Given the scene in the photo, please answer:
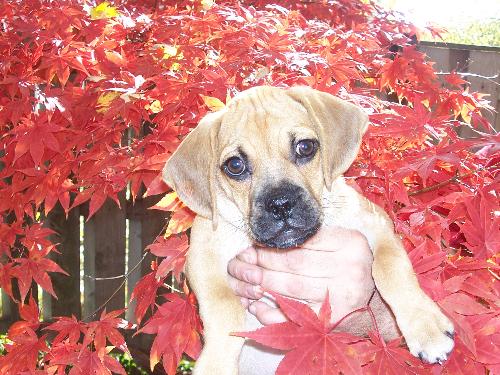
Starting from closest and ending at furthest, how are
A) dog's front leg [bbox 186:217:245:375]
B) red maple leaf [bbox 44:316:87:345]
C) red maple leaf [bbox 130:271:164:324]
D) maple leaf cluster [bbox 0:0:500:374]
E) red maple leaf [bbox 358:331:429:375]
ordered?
red maple leaf [bbox 358:331:429:375]
maple leaf cluster [bbox 0:0:500:374]
dog's front leg [bbox 186:217:245:375]
red maple leaf [bbox 130:271:164:324]
red maple leaf [bbox 44:316:87:345]

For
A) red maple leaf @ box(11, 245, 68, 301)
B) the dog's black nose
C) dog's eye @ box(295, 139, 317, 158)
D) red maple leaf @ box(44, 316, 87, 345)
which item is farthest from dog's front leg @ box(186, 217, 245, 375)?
red maple leaf @ box(11, 245, 68, 301)

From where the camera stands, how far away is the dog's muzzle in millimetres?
2631

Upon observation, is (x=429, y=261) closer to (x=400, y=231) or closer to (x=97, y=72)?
(x=400, y=231)

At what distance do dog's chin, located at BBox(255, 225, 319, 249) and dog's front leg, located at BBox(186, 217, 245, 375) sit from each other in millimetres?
374

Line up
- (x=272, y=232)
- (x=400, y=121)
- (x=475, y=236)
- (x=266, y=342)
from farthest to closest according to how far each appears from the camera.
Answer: (x=400, y=121) → (x=272, y=232) → (x=475, y=236) → (x=266, y=342)

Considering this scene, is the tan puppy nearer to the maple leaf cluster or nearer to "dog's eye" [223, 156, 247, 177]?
"dog's eye" [223, 156, 247, 177]

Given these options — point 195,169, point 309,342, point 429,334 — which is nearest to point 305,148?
point 195,169

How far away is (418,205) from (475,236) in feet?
1.24

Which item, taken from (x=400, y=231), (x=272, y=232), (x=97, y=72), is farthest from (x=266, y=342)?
(x=97, y=72)

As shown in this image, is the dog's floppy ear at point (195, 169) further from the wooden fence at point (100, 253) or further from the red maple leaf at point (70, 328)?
the wooden fence at point (100, 253)

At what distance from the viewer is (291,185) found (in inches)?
106

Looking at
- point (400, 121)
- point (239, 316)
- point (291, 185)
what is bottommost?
point (239, 316)

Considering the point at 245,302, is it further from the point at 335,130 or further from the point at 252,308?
the point at 335,130

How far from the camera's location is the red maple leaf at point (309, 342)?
1.89 metres
